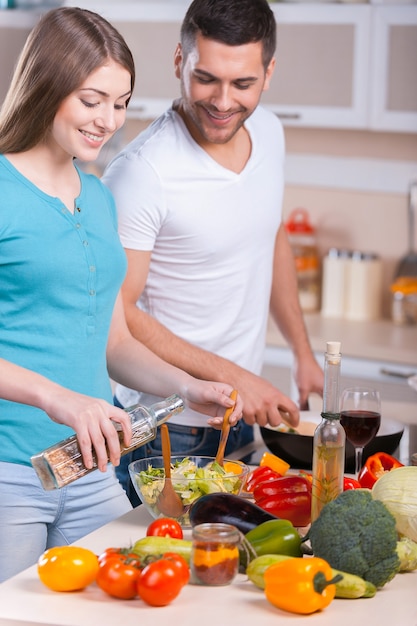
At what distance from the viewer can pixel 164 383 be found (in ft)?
6.24

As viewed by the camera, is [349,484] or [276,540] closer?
[276,540]

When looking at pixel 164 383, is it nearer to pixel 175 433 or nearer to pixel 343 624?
pixel 175 433

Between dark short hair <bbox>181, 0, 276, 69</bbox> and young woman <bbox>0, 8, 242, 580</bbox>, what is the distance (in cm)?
35

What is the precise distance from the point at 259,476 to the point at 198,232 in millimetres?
657

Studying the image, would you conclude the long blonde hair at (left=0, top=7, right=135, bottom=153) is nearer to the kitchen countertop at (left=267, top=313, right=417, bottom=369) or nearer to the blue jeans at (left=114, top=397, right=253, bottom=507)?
the blue jeans at (left=114, top=397, right=253, bottom=507)

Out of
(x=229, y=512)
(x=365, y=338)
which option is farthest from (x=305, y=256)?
(x=229, y=512)

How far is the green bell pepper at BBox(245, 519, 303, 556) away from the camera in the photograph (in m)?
1.43

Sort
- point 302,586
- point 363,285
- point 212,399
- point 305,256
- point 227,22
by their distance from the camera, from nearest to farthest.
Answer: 1. point 302,586
2. point 212,399
3. point 227,22
4. point 363,285
5. point 305,256

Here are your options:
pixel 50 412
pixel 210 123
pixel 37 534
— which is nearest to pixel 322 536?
pixel 50 412

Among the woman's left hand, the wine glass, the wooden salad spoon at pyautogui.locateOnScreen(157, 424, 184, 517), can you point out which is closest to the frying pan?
the wine glass

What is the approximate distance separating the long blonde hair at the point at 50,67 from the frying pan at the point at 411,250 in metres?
2.21

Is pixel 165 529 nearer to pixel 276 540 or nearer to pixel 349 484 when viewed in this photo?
pixel 276 540

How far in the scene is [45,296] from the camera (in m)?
1.74

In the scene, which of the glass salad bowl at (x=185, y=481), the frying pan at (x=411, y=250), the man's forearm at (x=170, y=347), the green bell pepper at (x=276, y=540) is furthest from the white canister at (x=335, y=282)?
the green bell pepper at (x=276, y=540)
